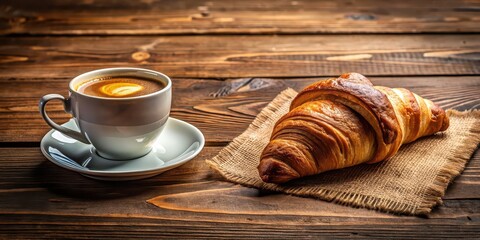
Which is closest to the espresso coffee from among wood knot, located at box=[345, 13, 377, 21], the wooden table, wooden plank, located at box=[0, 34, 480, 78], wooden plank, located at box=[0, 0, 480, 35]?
the wooden table

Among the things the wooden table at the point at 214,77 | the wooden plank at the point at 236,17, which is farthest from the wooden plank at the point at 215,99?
the wooden plank at the point at 236,17

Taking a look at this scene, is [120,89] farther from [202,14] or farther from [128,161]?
[202,14]

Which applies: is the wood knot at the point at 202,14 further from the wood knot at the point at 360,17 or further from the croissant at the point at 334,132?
the croissant at the point at 334,132

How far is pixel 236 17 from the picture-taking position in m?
2.05

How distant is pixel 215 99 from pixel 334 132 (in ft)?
1.55

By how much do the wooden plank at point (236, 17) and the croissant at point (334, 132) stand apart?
2.95ft

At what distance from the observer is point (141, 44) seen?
5.83 ft

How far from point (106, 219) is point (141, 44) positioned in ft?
3.19

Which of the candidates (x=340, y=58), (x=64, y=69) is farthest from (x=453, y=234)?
(x=64, y=69)

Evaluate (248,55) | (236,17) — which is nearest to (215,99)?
(248,55)

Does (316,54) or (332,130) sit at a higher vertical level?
(332,130)

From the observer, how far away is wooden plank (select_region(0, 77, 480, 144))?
3.98 feet

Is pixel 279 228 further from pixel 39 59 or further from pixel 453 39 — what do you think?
pixel 453 39

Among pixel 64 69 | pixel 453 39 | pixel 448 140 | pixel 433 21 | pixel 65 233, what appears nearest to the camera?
pixel 65 233
